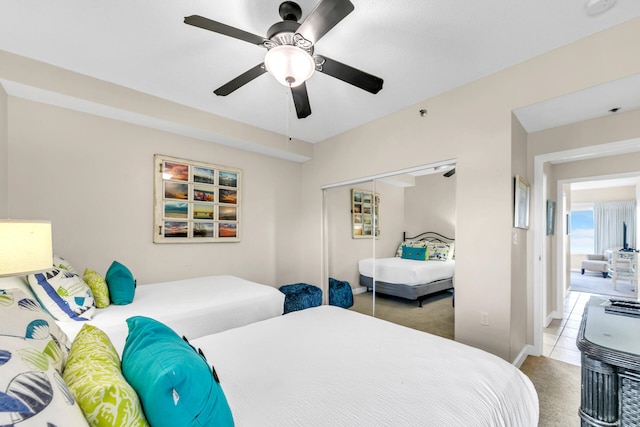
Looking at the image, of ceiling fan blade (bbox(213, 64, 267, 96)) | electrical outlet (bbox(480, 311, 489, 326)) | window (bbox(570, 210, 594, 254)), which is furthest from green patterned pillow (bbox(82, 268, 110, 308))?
window (bbox(570, 210, 594, 254))

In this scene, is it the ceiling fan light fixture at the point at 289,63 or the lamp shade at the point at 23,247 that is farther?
the ceiling fan light fixture at the point at 289,63

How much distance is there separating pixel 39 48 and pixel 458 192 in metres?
3.76

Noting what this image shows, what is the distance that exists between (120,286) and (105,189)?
4.17 feet

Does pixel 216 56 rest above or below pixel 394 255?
above

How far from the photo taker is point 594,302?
1761 millimetres

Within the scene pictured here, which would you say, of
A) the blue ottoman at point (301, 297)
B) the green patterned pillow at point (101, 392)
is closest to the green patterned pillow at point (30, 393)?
the green patterned pillow at point (101, 392)

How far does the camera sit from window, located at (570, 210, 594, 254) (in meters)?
8.62

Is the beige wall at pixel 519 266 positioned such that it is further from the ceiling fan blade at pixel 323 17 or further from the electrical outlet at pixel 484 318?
the ceiling fan blade at pixel 323 17

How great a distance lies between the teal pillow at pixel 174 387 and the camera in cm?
74

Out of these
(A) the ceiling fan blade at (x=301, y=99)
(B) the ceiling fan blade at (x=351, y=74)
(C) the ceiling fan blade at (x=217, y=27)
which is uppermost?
(C) the ceiling fan blade at (x=217, y=27)

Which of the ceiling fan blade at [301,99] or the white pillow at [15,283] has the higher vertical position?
the ceiling fan blade at [301,99]

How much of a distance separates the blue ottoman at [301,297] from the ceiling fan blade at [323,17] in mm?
2894

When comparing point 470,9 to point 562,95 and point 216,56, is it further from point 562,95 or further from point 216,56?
point 216,56

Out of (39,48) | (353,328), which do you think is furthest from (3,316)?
(39,48)
